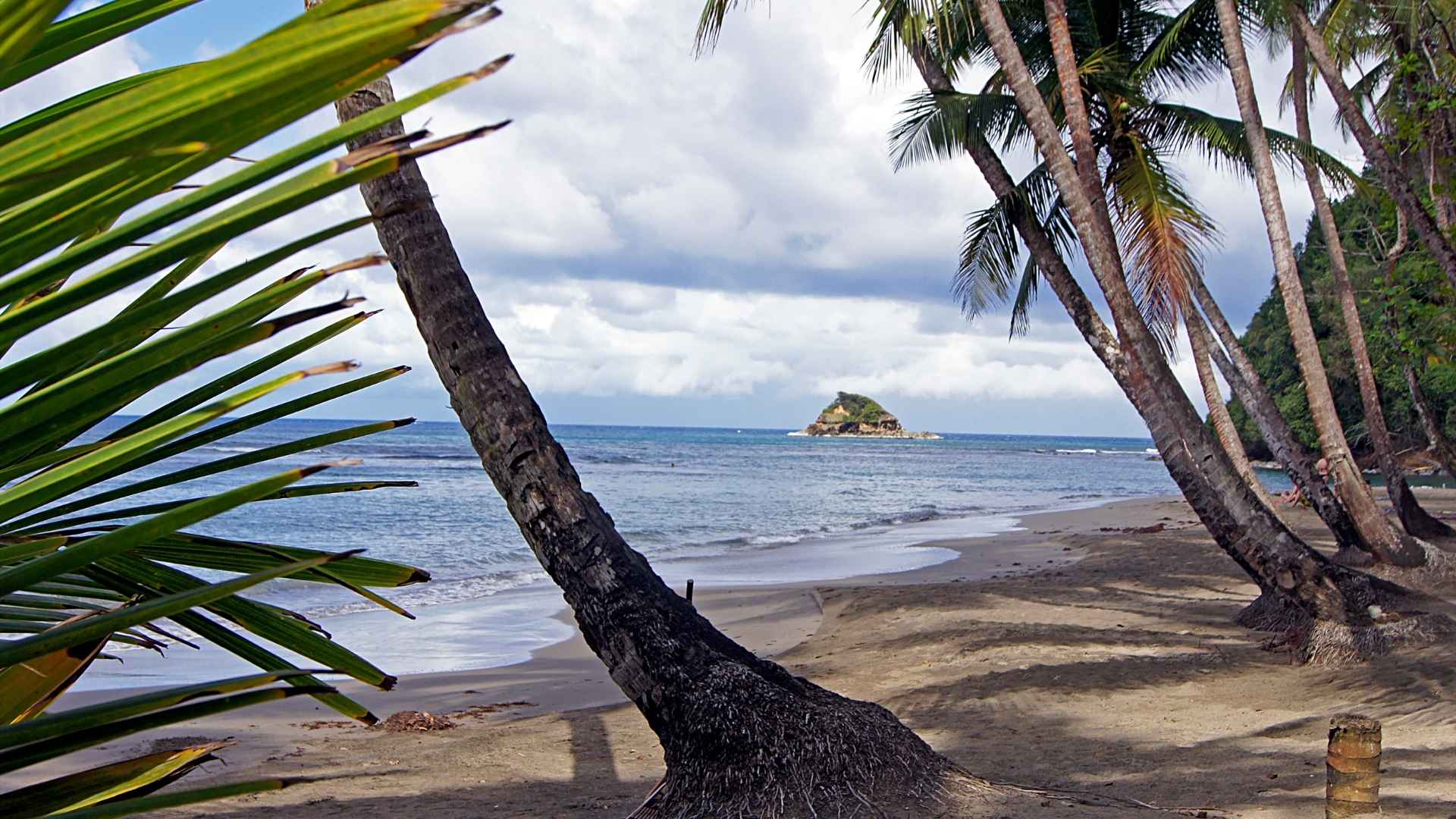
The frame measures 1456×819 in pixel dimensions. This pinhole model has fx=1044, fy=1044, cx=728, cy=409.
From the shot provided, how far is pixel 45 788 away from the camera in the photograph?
80cm

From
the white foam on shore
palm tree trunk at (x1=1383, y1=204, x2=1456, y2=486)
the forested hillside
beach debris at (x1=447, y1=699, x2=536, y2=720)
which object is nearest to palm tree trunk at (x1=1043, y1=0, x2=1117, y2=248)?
the forested hillside

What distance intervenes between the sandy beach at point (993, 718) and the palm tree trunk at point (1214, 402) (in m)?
1.32

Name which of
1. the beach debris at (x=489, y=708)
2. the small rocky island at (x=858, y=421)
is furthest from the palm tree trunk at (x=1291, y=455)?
the small rocky island at (x=858, y=421)

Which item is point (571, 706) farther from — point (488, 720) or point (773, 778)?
point (773, 778)

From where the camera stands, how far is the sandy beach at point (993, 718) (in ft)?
17.2

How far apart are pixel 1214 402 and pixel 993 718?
243 inches

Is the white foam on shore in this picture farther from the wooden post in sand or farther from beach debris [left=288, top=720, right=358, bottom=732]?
the wooden post in sand

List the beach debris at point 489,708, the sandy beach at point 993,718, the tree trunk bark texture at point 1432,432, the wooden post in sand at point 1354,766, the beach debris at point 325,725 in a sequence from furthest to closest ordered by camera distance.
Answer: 1. the tree trunk bark texture at point 1432,432
2. the beach debris at point 489,708
3. the beach debris at point 325,725
4. the sandy beach at point 993,718
5. the wooden post in sand at point 1354,766

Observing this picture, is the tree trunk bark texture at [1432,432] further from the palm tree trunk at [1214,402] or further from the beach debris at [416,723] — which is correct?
the beach debris at [416,723]

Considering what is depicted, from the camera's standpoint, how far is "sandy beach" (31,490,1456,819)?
525 centimetres

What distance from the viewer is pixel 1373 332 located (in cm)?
1449

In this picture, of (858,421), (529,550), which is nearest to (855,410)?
(858,421)

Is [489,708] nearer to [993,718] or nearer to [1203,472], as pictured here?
[993,718]

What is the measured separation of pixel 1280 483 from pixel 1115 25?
3381 cm
